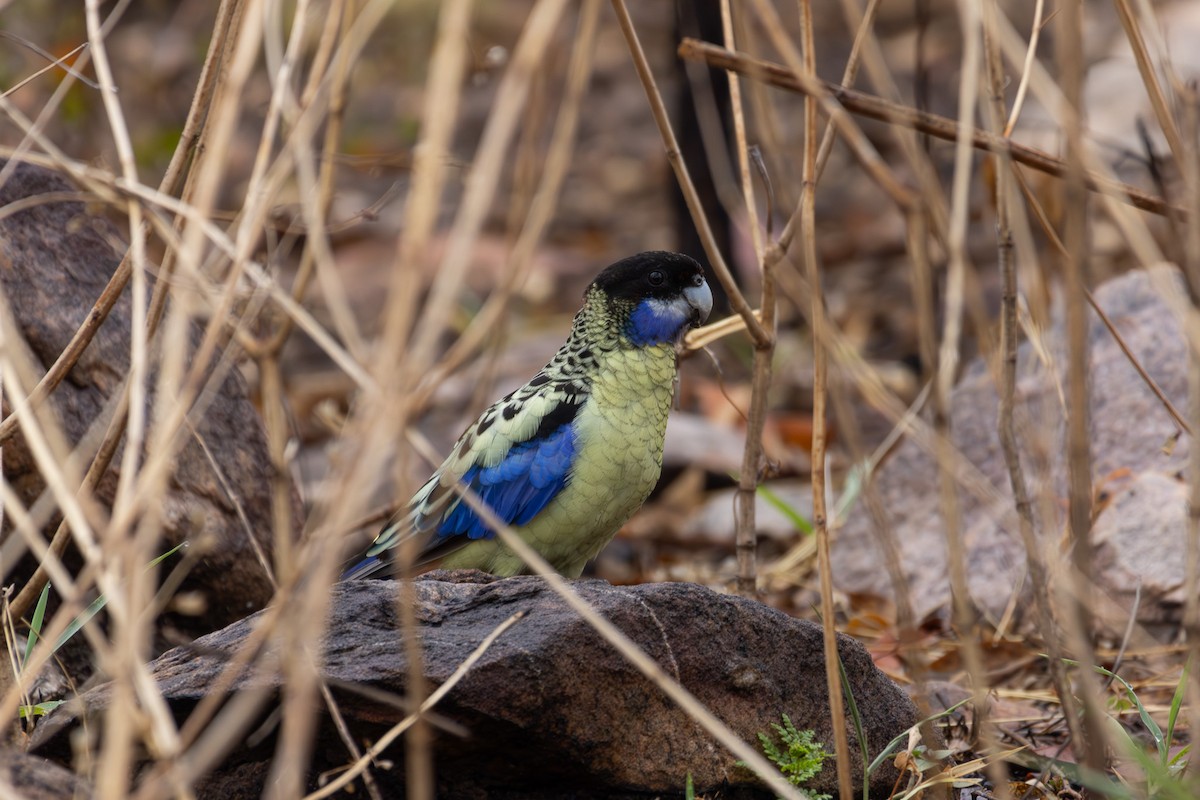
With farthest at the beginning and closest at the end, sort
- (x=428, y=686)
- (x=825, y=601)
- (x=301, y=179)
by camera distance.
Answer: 1. (x=428, y=686)
2. (x=825, y=601)
3. (x=301, y=179)

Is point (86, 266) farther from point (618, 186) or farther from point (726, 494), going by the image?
point (618, 186)

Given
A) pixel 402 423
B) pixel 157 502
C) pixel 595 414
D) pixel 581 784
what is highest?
pixel 402 423

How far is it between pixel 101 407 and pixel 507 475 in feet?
4.30

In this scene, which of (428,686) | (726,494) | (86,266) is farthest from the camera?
(726,494)

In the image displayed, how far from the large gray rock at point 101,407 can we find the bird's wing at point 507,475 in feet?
1.40

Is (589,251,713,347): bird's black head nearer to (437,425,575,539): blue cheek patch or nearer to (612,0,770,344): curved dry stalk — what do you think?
(437,425,575,539): blue cheek patch

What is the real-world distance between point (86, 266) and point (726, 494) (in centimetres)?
340

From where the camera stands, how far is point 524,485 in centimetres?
373

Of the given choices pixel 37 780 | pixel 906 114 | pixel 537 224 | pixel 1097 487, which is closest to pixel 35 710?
pixel 37 780

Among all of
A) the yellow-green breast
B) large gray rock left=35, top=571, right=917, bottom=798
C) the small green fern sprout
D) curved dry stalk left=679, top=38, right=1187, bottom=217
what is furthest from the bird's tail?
curved dry stalk left=679, top=38, right=1187, bottom=217

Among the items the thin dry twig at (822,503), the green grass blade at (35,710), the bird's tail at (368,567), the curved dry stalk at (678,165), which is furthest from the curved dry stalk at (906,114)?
the bird's tail at (368,567)

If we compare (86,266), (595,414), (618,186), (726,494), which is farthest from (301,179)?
(618,186)

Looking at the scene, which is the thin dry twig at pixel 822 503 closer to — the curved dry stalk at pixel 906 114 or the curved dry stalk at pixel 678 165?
the curved dry stalk at pixel 906 114

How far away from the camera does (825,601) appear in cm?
227
